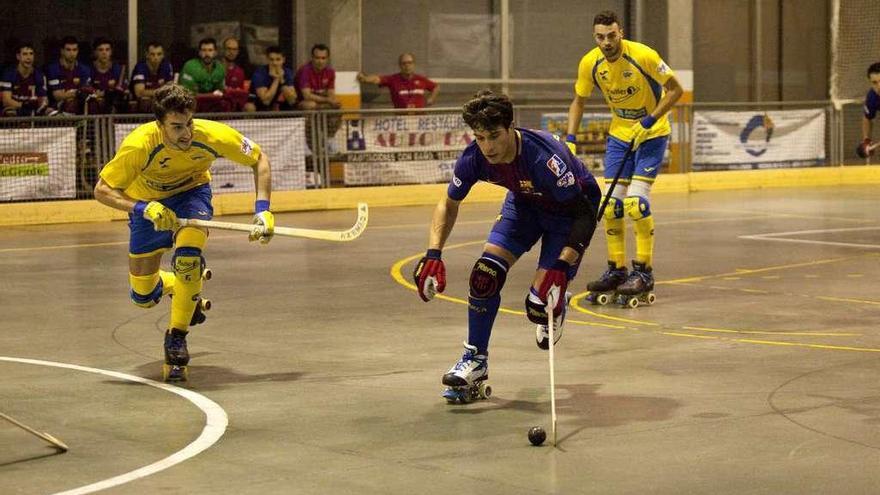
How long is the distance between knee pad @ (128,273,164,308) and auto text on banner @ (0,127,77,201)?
10.1 m

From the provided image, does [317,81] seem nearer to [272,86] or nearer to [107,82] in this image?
[272,86]

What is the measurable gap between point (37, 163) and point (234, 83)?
11.5 ft

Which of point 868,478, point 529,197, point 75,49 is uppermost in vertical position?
point 75,49

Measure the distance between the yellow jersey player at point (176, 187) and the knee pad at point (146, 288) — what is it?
168 millimetres

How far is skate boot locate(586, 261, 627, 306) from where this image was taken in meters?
12.9

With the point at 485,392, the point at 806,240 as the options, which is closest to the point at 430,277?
the point at 485,392

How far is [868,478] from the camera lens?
680 cm

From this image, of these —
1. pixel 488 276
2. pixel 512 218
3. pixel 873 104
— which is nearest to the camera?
pixel 488 276

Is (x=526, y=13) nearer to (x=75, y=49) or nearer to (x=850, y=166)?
(x=850, y=166)

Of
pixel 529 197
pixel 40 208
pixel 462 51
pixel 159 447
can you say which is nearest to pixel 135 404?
pixel 159 447

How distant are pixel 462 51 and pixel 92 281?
15.2 metres

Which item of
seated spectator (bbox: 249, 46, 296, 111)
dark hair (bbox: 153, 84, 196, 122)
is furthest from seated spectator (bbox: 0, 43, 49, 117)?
dark hair (bbox: 153, 84, 196, 122)

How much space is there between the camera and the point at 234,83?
22.6 m

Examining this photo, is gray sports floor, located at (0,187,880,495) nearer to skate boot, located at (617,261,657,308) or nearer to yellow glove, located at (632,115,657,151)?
skate boot, located at (617,261,657,308)
